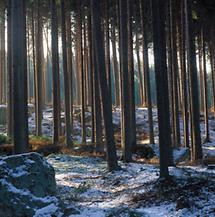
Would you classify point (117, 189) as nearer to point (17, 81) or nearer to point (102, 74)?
point (102, 74)

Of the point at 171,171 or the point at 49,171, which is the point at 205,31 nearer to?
the point at 171,171

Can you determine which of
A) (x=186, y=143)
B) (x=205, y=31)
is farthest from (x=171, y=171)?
(x=205, y=31)

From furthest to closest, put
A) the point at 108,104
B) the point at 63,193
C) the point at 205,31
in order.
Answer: the point at 205,31, the point at 108,104, the point at 63,193

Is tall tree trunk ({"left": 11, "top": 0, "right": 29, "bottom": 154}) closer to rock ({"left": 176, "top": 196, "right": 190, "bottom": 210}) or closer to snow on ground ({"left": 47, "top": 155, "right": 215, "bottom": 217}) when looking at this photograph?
snow on ground ({"left": 47, "top": 155, "right": 215, "bottom": 217})

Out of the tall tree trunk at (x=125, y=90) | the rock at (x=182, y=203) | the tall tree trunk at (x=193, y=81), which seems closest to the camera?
the rock at (x=182, y=203)

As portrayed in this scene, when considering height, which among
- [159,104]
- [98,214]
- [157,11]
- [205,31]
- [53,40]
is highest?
[205,31]

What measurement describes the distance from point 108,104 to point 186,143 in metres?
10.1

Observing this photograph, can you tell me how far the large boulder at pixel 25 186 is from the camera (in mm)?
8453

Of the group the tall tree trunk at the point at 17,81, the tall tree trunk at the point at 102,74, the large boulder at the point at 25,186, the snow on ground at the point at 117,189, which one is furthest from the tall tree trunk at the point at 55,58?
the large boulder at the point at 25,186

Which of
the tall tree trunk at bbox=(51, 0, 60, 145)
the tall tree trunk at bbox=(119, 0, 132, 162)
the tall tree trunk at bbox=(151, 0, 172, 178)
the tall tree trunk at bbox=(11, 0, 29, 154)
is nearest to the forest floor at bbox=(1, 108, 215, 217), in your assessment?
the tall tree trunk at bbox=(151, 0, 172, 178)

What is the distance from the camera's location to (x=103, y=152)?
19250 mm

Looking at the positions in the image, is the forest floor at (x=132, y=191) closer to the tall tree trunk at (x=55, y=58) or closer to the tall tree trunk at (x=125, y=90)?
the tall tree trunk at (x=125, y=90)

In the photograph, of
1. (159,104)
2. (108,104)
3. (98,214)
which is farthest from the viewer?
(108,104)

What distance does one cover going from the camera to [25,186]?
8.94 m
